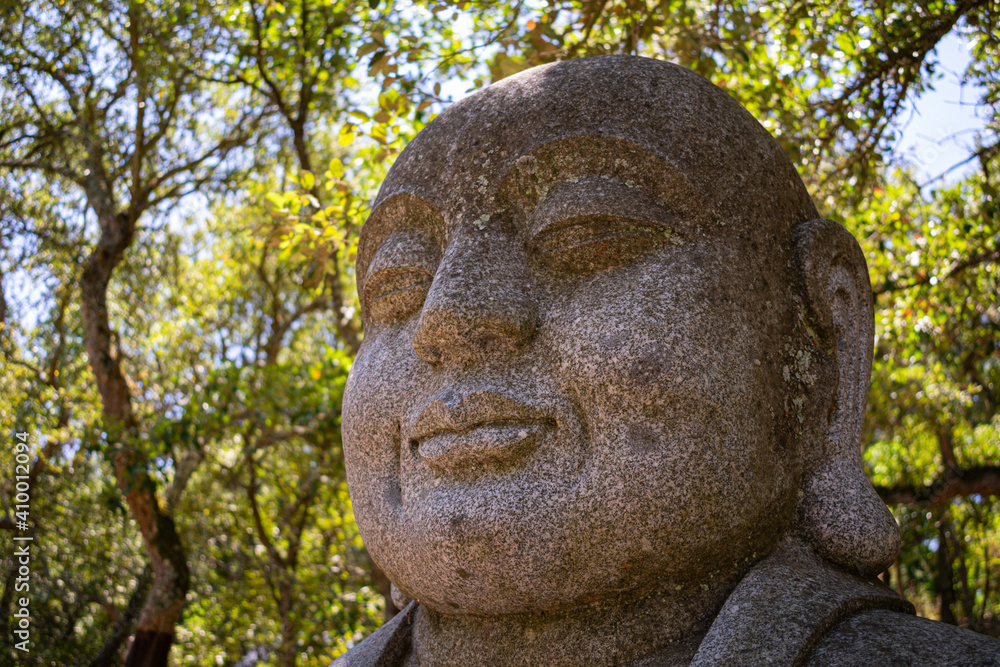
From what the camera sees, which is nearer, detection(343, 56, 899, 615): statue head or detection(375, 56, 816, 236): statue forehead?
detection(343, 56, 899, 615): statue head

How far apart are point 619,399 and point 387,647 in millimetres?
1179

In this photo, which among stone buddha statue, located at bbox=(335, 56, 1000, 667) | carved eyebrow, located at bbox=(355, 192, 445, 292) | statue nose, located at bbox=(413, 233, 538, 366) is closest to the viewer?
stone buddha statue, located at bbox=(335, 56, 1000, 667)

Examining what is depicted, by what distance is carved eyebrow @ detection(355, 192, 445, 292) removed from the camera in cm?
265

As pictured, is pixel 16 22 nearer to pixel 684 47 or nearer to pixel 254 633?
pixel 684 47

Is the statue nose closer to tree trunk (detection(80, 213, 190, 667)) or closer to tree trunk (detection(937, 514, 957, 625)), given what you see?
tree trunk (detection(80, 213, 190, 667))

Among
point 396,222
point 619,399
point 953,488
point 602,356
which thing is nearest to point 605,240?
point 602,356

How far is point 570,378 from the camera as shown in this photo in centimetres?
224

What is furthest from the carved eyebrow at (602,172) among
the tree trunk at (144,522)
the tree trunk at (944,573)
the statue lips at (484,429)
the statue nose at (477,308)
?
the tree trunk at (944,573)

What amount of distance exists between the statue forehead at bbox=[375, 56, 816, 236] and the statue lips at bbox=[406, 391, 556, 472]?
1.91 ft

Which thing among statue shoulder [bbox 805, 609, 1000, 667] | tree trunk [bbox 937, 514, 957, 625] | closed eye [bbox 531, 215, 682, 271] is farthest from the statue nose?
tree trunk [bbox 937, 514, 957, 625]

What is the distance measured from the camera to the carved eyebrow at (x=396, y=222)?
2.65 meters

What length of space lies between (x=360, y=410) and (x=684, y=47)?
318 cm

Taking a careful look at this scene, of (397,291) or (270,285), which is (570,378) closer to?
(397,291)

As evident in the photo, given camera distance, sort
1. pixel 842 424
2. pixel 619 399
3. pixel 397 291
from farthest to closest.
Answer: pixel 397 291
pixel 842 424
pixel 619 399
